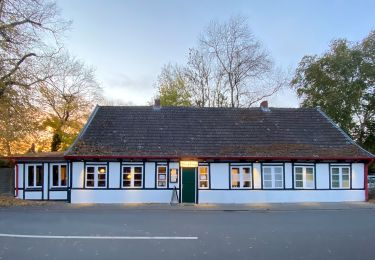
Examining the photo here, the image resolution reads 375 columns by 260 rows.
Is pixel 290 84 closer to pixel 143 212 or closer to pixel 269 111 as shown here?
pixel 269 111

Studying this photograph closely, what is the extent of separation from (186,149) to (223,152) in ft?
7.03

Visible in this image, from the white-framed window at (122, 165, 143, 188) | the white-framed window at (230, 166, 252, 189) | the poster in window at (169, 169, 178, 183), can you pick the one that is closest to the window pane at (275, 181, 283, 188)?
the white-framed window at (230, 166, 252, 189)

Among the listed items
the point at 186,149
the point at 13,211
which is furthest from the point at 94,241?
the point at 186,149

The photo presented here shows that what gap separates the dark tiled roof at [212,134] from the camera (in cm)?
2370

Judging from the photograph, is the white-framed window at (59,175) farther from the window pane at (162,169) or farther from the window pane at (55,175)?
the window pane at (162,169)

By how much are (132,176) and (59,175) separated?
15.6ft

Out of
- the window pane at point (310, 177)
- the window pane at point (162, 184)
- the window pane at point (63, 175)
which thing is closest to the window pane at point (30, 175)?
the window pane at point (63, 175)

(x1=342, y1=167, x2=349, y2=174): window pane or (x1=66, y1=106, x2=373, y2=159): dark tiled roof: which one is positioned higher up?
(x1=66, y1=106, x2=373, y2=159): dark tiled roof

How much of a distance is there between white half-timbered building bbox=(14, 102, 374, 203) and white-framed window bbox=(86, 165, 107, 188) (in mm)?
55

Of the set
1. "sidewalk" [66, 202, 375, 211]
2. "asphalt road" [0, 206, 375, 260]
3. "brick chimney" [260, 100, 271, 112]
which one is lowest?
"sidewalk" [66, 202, 375, 211]

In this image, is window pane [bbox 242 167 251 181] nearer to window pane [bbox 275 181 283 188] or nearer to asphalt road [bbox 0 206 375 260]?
window pane [bbox 275 181 283 188]

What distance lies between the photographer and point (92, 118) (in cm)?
2616

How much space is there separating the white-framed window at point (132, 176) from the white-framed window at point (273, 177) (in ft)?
23.5

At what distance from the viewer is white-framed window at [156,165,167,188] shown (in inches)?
920
